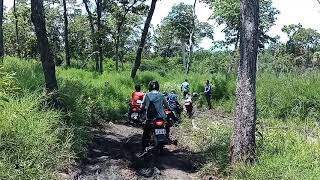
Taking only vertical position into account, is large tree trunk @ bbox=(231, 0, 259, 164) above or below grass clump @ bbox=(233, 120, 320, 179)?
above

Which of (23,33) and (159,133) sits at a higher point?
(23,33)

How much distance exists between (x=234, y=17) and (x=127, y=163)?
97.5ft

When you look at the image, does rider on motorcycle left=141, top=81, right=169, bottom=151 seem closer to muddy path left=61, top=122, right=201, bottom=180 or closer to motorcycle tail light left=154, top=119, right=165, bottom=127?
motorcycle tail light left=154, top=119, right=165, bottom=127

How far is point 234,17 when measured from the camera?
37312 millimetres

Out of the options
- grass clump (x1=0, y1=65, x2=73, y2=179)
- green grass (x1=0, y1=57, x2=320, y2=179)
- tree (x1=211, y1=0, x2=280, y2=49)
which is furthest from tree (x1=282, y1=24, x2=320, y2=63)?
grass clump (x1=0, y1=65, x2=73, y2=179)

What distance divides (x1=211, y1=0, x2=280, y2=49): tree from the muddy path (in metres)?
24.9

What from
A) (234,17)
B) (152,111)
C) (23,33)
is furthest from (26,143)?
(23,33)

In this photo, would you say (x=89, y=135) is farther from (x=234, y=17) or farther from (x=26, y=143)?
(x=234, y=17)

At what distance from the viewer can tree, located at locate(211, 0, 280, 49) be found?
35.8 m

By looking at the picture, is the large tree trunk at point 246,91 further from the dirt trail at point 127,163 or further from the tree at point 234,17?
the tree at point 234,17

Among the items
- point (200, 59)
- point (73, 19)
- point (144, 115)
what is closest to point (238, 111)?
point (144, 115)

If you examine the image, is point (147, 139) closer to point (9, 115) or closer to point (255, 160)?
point (255, 160)

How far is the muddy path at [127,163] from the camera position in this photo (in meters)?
8.67

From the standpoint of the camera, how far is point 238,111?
871 centimetres
